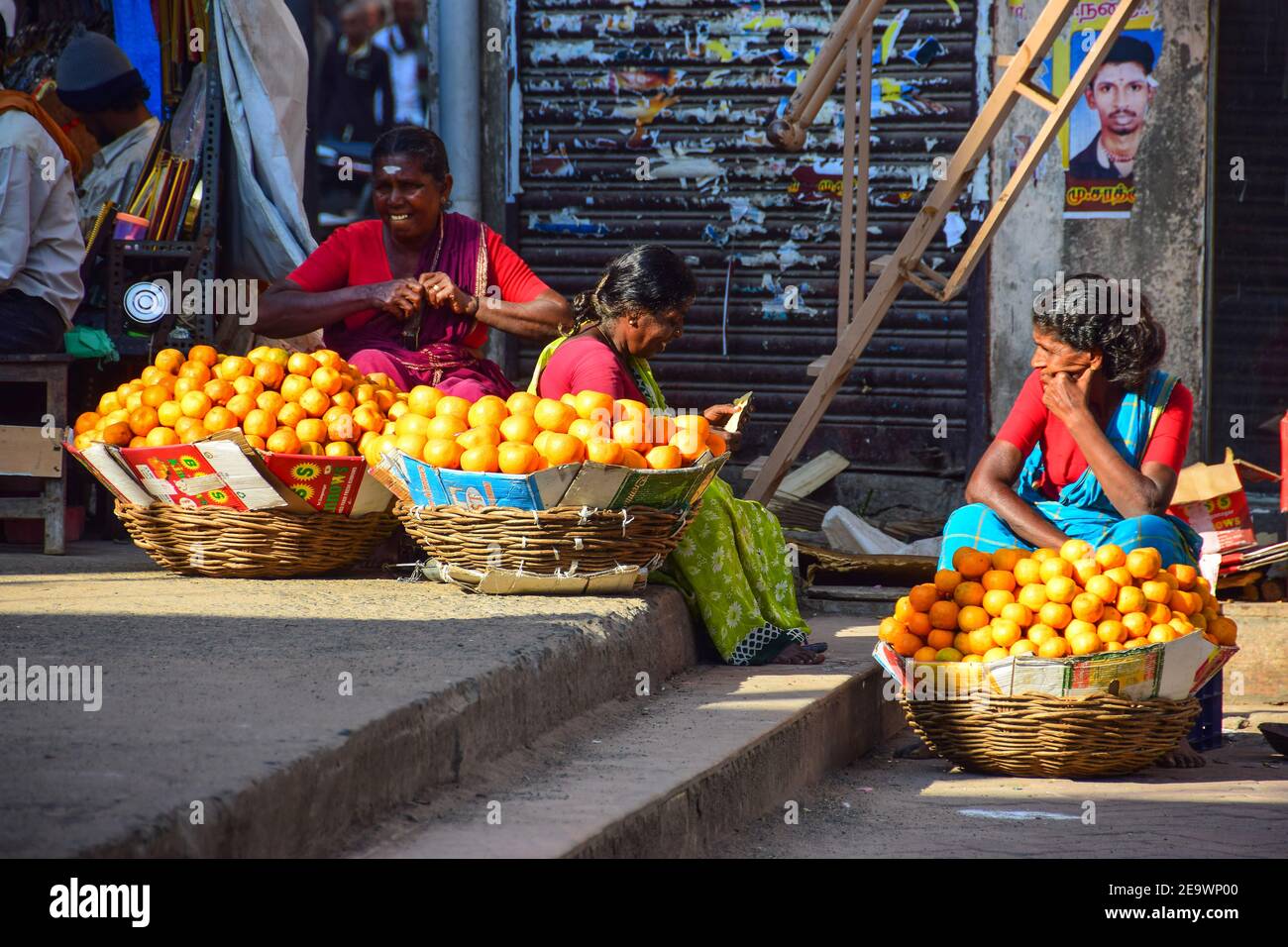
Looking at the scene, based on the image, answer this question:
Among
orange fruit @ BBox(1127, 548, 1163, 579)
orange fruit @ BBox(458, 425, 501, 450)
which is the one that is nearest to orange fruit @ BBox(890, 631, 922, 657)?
orange fruit @ BBox(1127, 548, 1163, 579)

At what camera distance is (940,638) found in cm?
397

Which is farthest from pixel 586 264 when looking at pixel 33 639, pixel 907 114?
pixel 33 639

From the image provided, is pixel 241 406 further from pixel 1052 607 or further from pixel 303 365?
pixel 1052 607

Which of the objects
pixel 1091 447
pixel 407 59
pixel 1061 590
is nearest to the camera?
pixel 1061 590

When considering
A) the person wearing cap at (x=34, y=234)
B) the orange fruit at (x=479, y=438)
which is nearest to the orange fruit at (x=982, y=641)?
the orange fruit at (x=479, y=438)

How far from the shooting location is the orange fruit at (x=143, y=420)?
4.29 meters

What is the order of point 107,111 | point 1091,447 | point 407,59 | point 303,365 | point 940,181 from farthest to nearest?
1. point 407,59
2. point 107,111
3. point 940,181
4. point 303,365
5. point 1091,447

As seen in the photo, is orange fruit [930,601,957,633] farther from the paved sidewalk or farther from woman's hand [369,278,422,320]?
woman's hand [369,278,422,320]

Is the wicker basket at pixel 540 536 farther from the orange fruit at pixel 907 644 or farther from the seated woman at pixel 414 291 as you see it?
the seated woman at pixel 414 291

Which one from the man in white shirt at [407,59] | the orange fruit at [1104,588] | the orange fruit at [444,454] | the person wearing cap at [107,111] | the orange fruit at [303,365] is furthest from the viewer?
the man in white shirt at [407,59]

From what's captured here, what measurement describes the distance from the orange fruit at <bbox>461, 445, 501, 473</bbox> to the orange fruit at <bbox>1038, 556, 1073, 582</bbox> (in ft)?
4.81

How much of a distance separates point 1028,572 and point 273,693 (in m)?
2.09

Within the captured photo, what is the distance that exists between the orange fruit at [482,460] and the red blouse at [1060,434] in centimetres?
159

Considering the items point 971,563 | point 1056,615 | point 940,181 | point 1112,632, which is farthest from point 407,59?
point 1112,632
